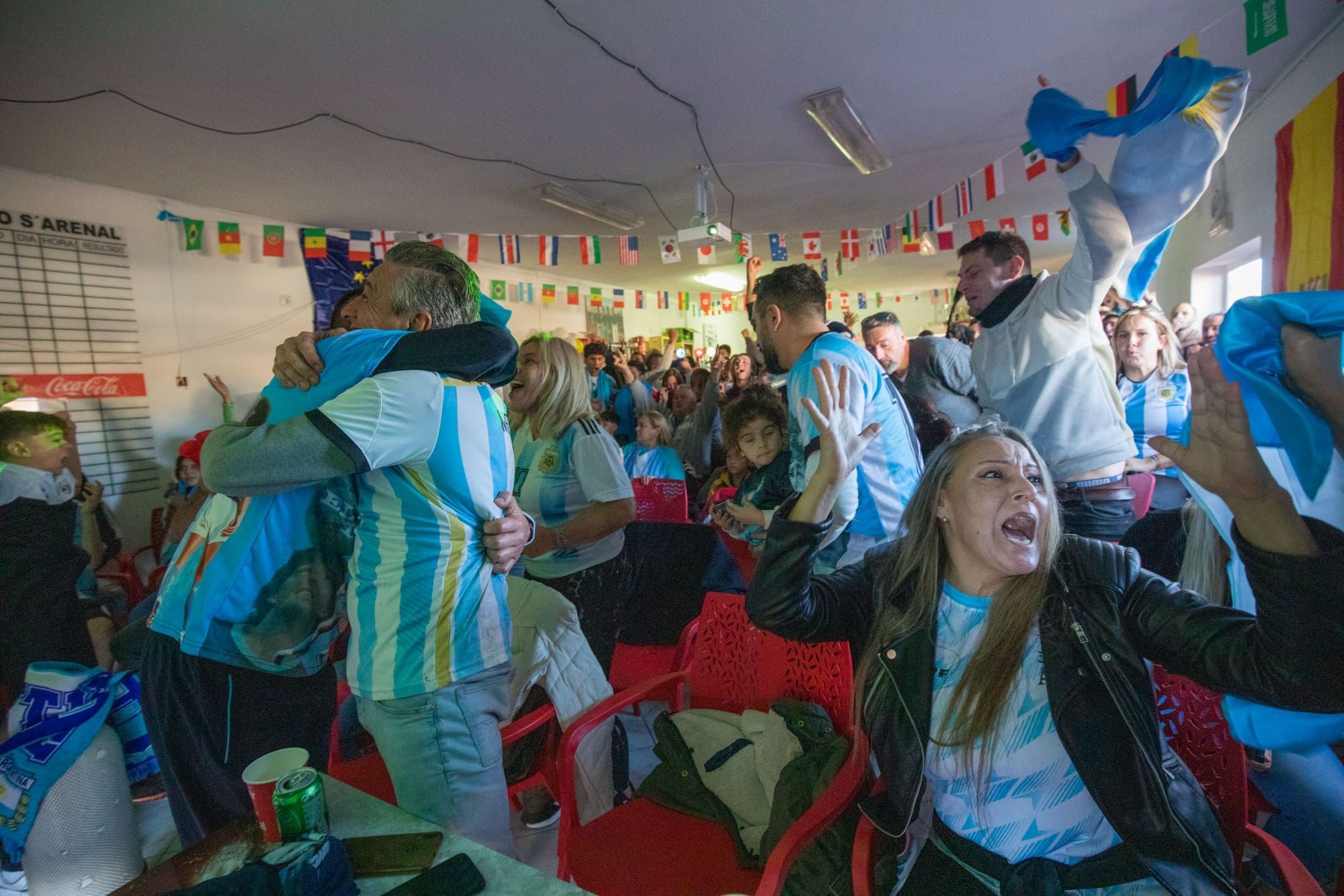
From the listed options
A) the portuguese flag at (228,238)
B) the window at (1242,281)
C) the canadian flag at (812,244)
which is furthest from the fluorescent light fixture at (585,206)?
the window at (1242,281)

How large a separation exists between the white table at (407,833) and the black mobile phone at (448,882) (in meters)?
0.02

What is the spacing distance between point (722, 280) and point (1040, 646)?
39.6 ft

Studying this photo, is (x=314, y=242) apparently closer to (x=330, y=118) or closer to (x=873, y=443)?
(x=330, y=118)

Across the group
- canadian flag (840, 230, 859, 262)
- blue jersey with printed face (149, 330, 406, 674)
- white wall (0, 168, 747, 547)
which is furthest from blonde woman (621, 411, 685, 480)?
canadian flag (840, 230, 859, 262)

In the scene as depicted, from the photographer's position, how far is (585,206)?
6281 mm

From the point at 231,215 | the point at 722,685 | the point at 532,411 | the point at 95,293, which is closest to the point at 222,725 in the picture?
the point at 722,685

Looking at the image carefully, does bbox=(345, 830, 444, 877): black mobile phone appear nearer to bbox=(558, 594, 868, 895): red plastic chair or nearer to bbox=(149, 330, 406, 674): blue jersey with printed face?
bbox=(149, 330, 406, 674): blue jersey with printed face

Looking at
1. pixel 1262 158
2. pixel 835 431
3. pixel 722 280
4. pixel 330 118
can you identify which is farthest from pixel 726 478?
pixel 722 280

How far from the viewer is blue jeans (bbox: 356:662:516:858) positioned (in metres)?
1.25

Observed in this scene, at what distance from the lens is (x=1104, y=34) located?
12.0ft

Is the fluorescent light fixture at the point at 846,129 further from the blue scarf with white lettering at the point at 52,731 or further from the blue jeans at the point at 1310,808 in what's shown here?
the blue scarf with white lettering at the point at 52,731

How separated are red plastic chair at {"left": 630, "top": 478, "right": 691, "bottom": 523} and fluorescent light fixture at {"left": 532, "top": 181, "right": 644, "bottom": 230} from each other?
10.9 ft

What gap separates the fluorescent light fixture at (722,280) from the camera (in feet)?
39.2

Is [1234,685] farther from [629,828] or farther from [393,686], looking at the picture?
[393,686]
